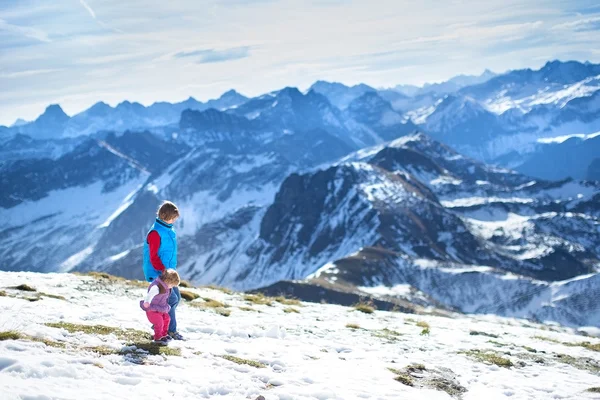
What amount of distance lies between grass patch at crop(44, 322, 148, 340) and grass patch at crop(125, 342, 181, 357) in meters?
0.76

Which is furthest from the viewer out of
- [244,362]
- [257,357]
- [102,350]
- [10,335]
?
[257,357]

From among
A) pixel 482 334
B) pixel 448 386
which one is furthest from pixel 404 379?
pixel 482 334

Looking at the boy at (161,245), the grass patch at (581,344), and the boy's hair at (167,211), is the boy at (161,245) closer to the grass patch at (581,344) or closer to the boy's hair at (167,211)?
the boy's hair at (167,211)

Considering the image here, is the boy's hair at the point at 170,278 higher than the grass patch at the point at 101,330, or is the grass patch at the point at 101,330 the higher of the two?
the boy's hair at the point at 170,278

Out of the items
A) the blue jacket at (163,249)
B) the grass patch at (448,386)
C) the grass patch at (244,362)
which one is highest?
the blue jacket at (163,249)

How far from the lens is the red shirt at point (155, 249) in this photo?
43.5ft

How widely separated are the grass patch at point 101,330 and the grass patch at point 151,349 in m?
0.76

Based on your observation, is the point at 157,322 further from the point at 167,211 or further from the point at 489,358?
the point at 489,358

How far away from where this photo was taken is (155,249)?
13.4m

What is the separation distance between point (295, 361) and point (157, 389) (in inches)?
171

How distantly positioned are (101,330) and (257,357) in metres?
3.99

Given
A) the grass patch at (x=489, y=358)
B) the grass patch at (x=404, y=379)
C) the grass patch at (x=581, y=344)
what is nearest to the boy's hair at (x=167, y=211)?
the grass patch at (x=404, y=379)

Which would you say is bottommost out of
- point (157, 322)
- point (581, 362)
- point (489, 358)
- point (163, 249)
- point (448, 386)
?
point (581, 362)

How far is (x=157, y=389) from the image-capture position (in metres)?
9.59
